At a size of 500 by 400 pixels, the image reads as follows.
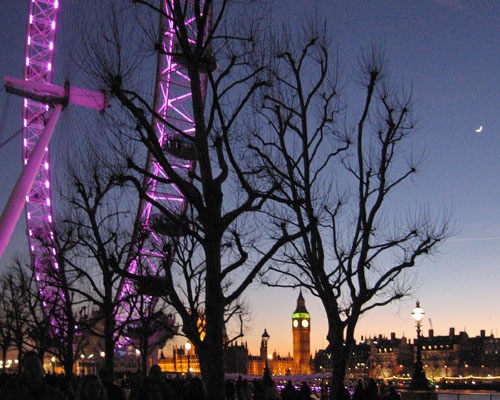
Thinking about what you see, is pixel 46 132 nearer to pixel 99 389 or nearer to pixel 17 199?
pixel 17 199

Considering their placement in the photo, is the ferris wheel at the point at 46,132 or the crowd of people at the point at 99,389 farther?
the ferris wheel at the point at 46,132

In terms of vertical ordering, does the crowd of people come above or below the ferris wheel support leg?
below

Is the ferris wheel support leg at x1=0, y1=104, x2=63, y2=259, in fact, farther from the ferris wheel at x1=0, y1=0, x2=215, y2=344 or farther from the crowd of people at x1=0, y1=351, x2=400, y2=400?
the crowd of people at x1=0, y1=351, x2=400, y2=400

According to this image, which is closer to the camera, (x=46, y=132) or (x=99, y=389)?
(x=99, y=389)

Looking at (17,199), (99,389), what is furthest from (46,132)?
(99,389)

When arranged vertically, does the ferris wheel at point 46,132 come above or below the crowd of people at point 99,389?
above

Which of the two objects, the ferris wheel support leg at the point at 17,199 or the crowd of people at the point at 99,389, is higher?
the ferris wheel support leg at the point at 17,199

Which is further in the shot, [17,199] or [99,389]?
[17,199]

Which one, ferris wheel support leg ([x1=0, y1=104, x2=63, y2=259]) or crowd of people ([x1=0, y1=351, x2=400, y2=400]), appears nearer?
crowd of people ([x1=0, y1=351, x2=400, y2=400])

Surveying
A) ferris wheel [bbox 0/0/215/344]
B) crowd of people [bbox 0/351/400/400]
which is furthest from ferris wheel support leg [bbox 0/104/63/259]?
crowd of people [bbox 0/351/400/400]

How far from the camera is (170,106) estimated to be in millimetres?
39312

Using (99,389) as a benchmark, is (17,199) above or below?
above

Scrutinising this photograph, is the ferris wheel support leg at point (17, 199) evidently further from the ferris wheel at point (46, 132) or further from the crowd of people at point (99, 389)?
the crowd of people at point (99, 389)

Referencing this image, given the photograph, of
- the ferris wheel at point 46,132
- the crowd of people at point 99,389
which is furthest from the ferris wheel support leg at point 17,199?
the crowd of people at point 99,389
